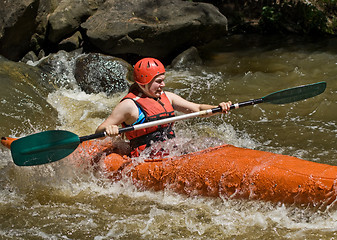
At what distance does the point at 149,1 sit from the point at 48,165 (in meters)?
4.65

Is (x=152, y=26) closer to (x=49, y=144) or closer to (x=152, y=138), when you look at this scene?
(x=152, y=138)

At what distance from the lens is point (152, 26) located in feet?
24.3

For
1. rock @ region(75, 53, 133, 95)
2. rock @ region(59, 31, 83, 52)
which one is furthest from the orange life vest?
rock @ region(59, 31, 83, 52)

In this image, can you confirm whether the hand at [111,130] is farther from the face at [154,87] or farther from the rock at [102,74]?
the rock at [102,74]

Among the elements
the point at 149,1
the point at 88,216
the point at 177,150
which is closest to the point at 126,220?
the point at 88,216

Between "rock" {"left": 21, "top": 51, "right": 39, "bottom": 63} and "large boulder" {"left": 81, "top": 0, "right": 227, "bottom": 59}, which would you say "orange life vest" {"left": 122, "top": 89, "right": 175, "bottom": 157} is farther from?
"rock" {"left": 21, "top": 51, "right": 39, "bottom": 63}

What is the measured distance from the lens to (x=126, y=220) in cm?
337

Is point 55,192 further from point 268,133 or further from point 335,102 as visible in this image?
point 335,102

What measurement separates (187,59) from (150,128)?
396cm

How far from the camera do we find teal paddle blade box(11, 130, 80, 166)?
3.60 meters

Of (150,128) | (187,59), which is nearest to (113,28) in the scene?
(187,59)

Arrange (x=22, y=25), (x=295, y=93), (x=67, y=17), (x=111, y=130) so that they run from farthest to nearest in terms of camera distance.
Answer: (x=67, y=17)
(x=22, y=25)
(x=295, y=93)
(x=111, y=130)

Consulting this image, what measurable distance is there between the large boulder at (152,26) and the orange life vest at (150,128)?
3725 mm

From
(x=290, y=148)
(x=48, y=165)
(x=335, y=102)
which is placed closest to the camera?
(x=48, y=165)
